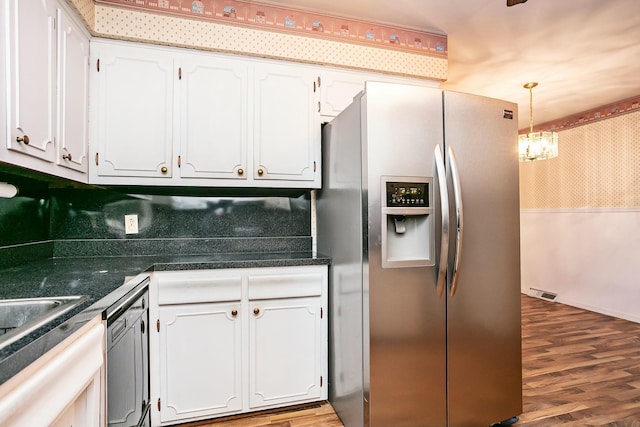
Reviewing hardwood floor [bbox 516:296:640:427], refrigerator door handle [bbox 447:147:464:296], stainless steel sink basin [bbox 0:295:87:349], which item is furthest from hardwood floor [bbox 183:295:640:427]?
stainless steel sink basin [bbox 0:295:87:349]

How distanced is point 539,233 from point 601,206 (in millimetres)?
898

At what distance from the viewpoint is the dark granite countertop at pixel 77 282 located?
0.70 metres

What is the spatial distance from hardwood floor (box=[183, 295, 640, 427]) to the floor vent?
833 mm

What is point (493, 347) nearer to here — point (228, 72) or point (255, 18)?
point (228, 72)

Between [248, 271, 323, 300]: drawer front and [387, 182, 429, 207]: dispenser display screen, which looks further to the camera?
[248, 271, 323, 300]: drawer front

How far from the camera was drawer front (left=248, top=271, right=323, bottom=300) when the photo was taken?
192cm

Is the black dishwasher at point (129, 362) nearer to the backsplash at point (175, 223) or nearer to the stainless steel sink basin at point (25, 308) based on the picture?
the stainless steel sink basin at point (25, 308)

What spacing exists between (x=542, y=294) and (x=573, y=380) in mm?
2716

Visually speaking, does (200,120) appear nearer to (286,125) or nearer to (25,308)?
(286,125)

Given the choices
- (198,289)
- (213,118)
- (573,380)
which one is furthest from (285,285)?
(573,380)

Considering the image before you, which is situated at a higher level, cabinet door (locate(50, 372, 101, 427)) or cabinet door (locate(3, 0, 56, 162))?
cabinet door (locate(3, 0, 56, 162))

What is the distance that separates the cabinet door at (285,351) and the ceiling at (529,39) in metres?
1.87

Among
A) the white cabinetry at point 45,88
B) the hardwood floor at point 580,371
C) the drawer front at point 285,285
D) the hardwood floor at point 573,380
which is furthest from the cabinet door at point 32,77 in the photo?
the hardwood floor at point 580,371

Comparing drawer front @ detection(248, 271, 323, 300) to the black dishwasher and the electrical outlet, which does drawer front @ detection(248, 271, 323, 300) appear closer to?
the black dishwasher
